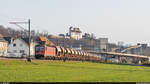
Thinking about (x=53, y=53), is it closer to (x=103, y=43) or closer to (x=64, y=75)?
(x=64, y=75)

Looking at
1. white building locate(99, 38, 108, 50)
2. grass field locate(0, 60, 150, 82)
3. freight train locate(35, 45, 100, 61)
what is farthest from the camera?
white building locate(99, 38, 108, 50)

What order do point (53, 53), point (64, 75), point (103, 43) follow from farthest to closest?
point (103, 43) < point (53, 53) < point (64, 75)

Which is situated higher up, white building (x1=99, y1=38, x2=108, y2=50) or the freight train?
white building (x1=99, y1=38, x2=108, y2=50)

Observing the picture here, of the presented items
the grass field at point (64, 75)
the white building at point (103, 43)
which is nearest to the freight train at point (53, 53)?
the grass field at point (64, 75)

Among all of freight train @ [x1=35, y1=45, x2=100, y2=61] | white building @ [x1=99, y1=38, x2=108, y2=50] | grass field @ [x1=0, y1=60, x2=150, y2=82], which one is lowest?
grass field @ [x1=0, y1=60, x2=150, y2=82]

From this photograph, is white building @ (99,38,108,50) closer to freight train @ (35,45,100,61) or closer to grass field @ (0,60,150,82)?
freight train @ (35,45,100,61)

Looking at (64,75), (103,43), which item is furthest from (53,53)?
(103,43)

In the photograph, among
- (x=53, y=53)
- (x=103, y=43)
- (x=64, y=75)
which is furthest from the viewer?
(x=103, y=43)

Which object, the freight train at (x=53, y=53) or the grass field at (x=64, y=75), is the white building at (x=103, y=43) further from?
the grass field at (x=64, y=75)

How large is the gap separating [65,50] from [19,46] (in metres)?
21.9

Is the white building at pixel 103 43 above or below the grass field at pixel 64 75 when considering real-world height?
above

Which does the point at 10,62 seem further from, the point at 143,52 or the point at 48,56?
the point at 143,52

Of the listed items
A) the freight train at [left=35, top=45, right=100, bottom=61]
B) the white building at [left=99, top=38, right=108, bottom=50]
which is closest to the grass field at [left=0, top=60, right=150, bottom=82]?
the freight train at [left=35, top=45, right=100, bottom=61]

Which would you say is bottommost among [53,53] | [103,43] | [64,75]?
[64,75]
